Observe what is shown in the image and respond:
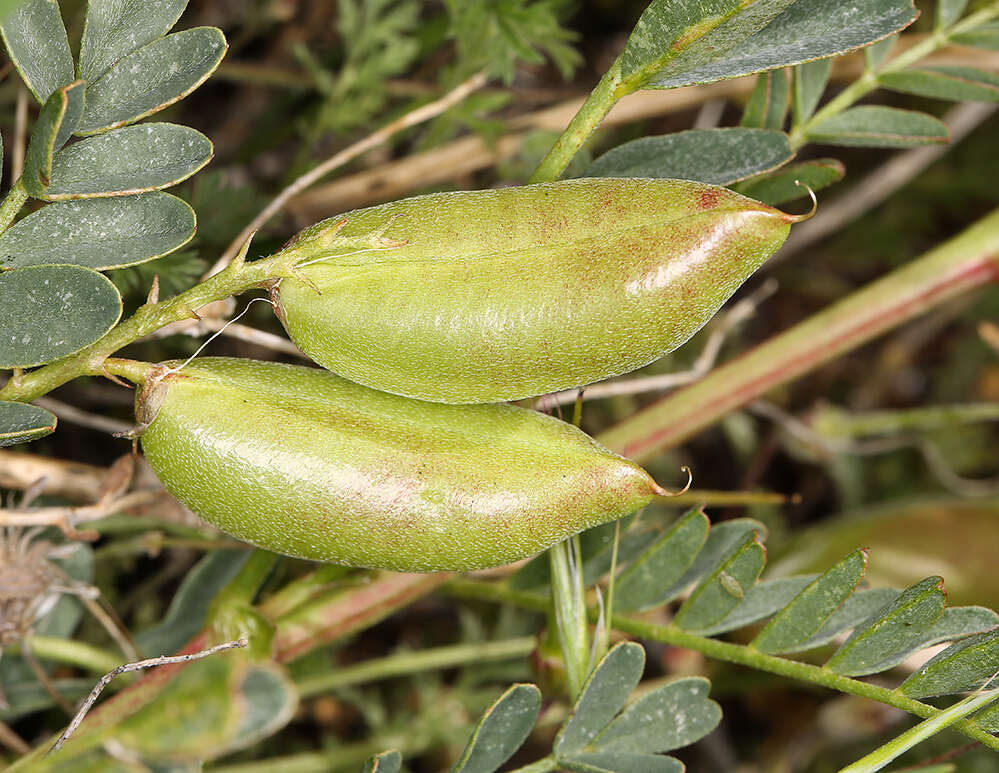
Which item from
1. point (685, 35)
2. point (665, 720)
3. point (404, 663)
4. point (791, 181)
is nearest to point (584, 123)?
point (685, 35)

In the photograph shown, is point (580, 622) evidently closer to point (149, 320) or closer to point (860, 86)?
point (149, 320)

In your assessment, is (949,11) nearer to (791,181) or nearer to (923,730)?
(791,181)

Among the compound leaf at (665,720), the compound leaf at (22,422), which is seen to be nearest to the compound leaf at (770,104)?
the compound leaf at (665,720)

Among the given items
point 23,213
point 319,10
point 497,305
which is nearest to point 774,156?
point 497,305

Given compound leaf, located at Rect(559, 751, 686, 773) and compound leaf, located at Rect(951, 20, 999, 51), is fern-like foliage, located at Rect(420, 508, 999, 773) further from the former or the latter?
compound leaf, located at Rect(951, 20, 999, 51)

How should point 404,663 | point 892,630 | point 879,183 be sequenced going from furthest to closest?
point 879,183 < point 404,663 < point 892,630

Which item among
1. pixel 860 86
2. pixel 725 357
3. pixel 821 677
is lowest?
pixel 725 357

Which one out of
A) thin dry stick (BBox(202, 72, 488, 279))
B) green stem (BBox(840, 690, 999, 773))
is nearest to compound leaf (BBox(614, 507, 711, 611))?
green stem (BBox(840, 690, 999, 773))
